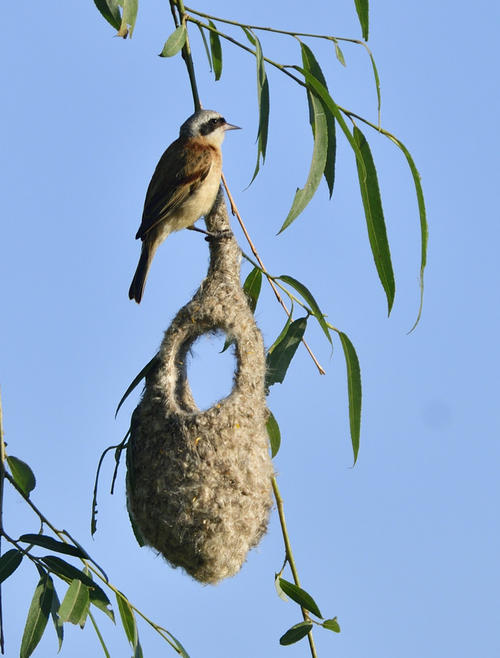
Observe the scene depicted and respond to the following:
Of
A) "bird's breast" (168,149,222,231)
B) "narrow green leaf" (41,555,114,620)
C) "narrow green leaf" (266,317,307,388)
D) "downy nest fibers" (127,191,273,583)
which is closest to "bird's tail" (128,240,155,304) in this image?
"bird's breast" (168,149,222,231)

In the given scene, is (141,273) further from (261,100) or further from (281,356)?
(261,100)

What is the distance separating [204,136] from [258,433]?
54.8 inches

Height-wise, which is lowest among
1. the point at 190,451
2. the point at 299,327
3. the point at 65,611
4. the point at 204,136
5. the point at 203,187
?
the point at 65,611

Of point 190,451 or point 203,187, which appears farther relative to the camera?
point 203,187

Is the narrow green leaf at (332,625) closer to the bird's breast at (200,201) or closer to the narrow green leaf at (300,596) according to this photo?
the narrow green leaf at (300,596)

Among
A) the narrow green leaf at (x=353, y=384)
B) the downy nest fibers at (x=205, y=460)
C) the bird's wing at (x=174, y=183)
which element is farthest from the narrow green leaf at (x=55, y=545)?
the bird's wing at (x=174, y=183)

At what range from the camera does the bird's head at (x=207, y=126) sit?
3.66 m

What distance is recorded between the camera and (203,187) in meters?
3.54

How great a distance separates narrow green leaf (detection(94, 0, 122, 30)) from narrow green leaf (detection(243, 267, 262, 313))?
3.40 feet

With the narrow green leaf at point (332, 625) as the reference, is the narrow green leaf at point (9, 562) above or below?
above

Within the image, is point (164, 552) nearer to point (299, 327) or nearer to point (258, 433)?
point (258, 433)

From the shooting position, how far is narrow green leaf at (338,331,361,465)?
303 centimetres

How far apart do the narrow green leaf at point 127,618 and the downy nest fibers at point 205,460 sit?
0.22 m

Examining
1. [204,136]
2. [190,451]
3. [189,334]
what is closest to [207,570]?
[190,451]
